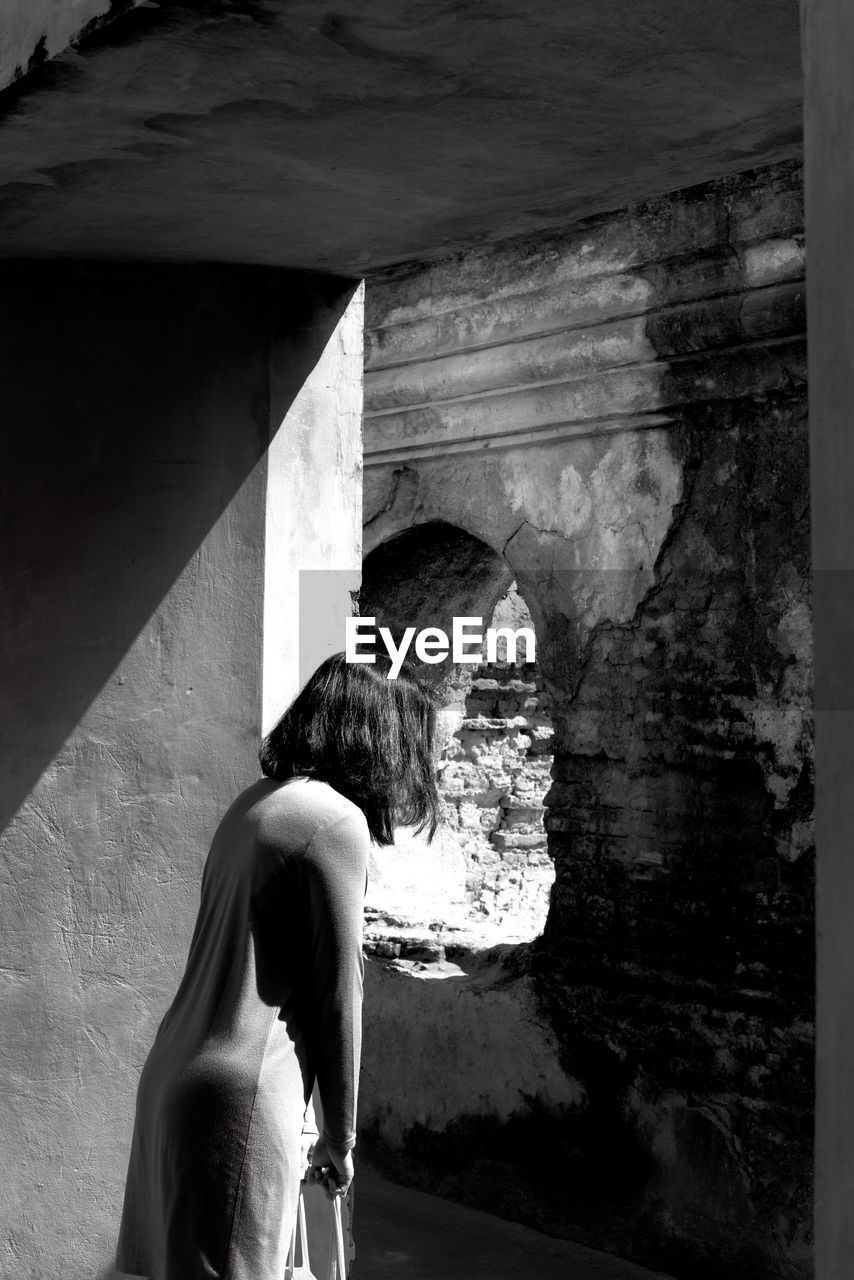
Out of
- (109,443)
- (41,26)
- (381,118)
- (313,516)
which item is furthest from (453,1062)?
(41,26)

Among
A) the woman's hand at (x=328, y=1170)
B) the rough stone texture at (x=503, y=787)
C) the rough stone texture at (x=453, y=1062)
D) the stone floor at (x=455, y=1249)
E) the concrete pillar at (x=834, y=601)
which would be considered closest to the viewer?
the concrete pillar at (x=834, y=601)

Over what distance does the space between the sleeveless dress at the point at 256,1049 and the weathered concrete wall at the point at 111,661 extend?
0.94 metres

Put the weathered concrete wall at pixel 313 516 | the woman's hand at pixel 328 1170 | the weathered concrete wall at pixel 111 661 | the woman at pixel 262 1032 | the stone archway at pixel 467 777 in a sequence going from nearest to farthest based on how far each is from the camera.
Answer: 1. the woman at pixel 262 1032
2. the woman's hand at pixel 328 1170
3. the weathered concrete wall at pixel 111 661
4. the weathered concrete wall at pixel 313 516
5. the stone archway at pixel 467 777

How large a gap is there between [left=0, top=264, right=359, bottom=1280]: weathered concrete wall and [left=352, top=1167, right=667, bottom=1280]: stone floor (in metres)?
1.99

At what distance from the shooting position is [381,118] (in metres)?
2.31

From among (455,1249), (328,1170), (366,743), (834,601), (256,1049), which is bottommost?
(455,1249)

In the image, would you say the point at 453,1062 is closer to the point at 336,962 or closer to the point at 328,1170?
the point at 328,1170

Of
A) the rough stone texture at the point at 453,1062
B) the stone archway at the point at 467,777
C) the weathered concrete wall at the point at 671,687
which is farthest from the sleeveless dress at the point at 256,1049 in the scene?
the stone archway at the point at 467,777

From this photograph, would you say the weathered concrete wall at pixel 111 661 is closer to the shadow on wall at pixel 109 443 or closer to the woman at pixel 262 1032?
the shadow on wall at pixel 109 443

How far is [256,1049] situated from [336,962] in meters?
0.17

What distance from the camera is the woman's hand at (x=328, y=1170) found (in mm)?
2248

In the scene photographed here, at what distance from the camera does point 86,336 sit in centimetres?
318

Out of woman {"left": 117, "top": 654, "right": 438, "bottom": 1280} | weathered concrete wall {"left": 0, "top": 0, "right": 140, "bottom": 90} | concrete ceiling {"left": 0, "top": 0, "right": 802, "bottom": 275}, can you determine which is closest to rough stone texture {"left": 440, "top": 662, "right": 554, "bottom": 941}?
concrete ceiling {"left": 0, "top": 0, "right": 802, "bottom": 275}

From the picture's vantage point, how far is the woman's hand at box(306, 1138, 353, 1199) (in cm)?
225
